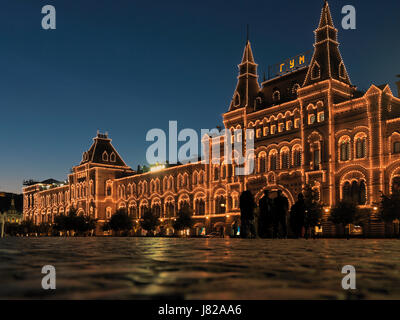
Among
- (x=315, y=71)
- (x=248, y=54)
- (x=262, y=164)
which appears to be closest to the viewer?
(x=315, y=71)

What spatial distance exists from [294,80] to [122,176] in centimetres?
3968

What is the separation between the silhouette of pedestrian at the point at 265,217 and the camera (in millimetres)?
20172

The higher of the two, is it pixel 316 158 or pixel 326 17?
pixel 326 17

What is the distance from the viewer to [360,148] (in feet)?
131

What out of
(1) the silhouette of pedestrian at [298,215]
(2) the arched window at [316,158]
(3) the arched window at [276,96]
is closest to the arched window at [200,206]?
(3) the arched window at [276,96]

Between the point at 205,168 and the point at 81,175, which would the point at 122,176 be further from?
the point at 205,168

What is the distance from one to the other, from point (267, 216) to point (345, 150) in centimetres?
2301

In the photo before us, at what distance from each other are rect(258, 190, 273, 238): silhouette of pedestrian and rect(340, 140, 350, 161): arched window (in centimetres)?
2174

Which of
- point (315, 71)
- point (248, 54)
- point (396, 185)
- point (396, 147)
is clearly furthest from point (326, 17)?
point (396, 185)

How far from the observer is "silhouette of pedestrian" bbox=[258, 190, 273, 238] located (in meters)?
20.2

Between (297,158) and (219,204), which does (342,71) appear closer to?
(297,158)

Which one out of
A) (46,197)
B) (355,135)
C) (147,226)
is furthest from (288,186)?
(46,197)

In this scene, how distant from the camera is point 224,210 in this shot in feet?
177

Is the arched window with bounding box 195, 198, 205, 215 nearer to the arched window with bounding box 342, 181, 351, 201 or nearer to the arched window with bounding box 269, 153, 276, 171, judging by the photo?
the arched window with bounding box 269, 153, 276, 171
